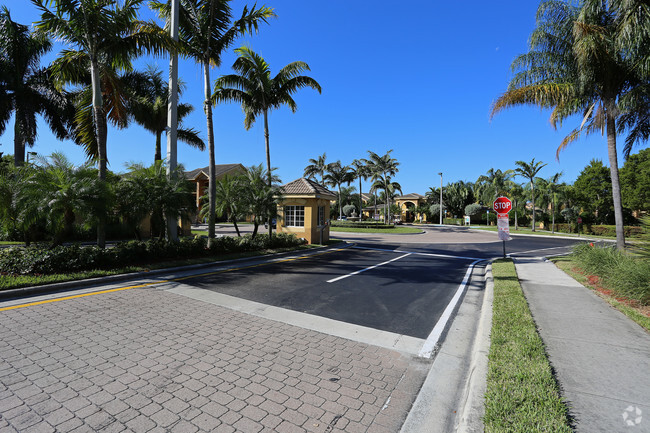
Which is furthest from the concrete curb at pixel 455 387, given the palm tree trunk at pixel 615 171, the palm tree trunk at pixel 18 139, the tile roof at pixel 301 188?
the palm tree trunk at pixel 18 139

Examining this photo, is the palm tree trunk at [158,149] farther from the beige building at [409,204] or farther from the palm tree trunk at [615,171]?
the beige building at [409,204]

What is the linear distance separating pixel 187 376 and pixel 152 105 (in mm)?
22070

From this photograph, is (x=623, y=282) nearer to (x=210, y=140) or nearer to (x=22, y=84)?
(x=210, y=140)

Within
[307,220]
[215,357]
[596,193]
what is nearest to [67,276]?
[215,357]

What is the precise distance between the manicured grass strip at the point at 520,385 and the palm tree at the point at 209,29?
11.0 m

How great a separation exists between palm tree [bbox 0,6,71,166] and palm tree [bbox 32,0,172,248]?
Result: 33.4 ft

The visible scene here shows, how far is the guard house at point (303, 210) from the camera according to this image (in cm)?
1805

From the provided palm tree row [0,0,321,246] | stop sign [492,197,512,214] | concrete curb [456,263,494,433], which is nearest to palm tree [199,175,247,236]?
palm tree row [0,0,321,246]

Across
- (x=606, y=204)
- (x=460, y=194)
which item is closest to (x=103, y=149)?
(x=606, y=204)

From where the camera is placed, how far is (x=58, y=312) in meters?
5.38

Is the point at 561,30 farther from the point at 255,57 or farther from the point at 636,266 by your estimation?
the point at 255,57

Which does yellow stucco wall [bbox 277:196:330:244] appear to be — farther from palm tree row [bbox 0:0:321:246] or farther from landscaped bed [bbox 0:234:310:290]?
landscaped bed [bbox 0:234:310:290]

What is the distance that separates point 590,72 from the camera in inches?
427

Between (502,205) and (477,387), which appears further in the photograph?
(502,205)
